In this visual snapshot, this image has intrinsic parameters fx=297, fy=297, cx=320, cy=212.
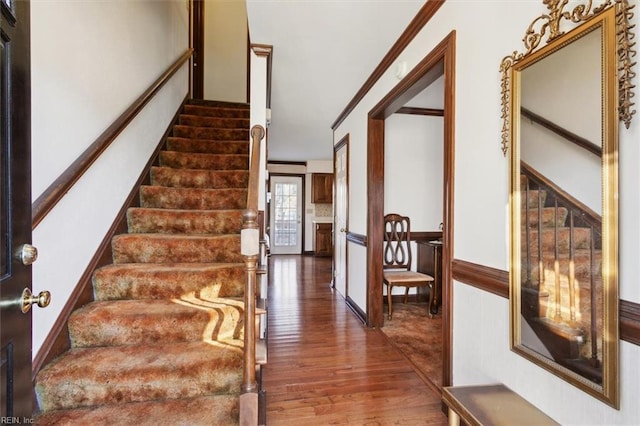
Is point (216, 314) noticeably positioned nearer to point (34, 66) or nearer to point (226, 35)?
point (34, 66)

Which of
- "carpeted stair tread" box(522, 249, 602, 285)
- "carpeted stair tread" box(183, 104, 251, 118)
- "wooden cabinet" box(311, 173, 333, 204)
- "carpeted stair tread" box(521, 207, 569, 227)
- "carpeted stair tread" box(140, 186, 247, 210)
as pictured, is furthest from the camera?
"wooden cabinet" box(311, 173, 333, 204)

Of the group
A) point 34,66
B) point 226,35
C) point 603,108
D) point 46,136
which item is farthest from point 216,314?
point 226,35

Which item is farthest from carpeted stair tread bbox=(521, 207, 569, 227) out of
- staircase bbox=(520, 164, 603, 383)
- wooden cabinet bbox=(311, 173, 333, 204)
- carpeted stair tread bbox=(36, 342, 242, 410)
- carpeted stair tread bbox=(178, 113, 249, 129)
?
wooden cabinet bbox=(311, 173, 333, 204)

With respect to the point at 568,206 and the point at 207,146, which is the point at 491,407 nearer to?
the point at 568,206

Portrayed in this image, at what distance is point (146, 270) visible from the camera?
1.97 m

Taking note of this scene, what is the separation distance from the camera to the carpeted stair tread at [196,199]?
2.61m

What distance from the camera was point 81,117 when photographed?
5.72 ft

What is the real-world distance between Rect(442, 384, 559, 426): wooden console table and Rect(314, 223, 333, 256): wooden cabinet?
623 cm

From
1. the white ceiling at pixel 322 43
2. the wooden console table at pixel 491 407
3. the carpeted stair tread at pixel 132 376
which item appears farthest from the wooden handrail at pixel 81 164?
the wooden console table at pixel 491 407

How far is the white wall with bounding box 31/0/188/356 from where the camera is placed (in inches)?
56.0

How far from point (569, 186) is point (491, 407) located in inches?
33.5

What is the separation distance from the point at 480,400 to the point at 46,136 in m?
2.27

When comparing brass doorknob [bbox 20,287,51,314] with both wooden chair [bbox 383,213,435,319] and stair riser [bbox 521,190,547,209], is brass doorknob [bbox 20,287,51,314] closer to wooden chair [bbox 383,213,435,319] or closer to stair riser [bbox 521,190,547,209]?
stair riser [bbox 521,190,547,209]

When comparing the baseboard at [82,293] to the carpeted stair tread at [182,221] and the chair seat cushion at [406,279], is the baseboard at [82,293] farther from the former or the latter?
the chair seat cushion at [406,279]
